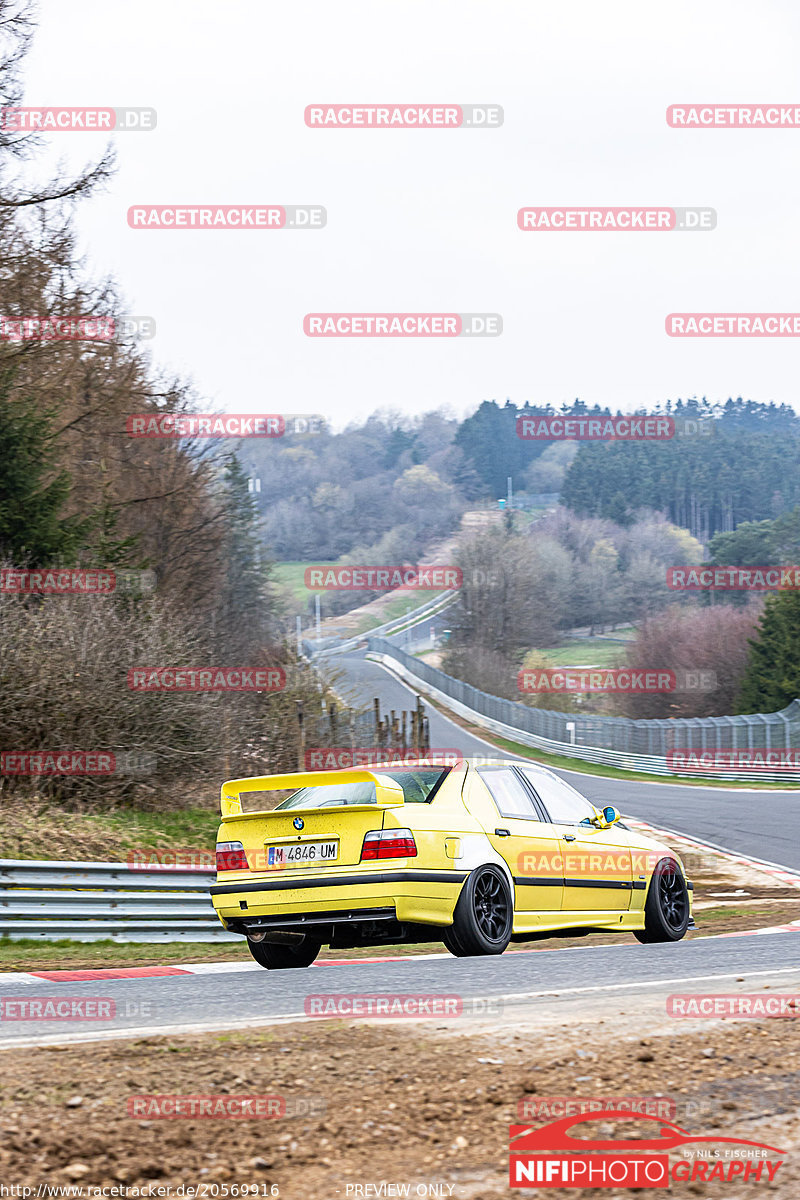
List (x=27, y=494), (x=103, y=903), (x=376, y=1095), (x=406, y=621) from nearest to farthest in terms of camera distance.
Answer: (x=376, y=1095)
(x=103, y=903)
(x=27, y=494)
(x=406, y=621)

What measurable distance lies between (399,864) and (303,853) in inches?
26.3

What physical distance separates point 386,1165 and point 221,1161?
0.50 metres

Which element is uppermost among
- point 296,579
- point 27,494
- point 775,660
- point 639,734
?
point 296,579

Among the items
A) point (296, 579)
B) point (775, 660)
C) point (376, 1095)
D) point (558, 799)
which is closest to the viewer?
point (376, 1095)

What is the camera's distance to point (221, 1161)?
4031mm

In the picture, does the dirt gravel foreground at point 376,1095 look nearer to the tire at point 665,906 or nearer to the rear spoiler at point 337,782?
the rear spoiler at point 337,782

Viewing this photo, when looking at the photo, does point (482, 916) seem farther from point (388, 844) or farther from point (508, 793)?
point (508, 793)

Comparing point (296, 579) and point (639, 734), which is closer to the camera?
point (639, 734)

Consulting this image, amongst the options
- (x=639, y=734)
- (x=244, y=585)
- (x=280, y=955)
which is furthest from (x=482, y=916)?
(x=244, y=585)

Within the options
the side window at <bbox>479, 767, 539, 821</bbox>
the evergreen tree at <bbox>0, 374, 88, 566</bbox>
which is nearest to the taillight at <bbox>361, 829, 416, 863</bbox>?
the side window at <bbox>479, 767, 539, 821</bbox>

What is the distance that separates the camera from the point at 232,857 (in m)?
8.89

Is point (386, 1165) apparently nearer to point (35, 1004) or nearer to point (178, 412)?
point (35, 1004)

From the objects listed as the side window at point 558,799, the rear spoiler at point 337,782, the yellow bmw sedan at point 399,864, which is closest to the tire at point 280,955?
the yellow bmw sedan at point 399,864

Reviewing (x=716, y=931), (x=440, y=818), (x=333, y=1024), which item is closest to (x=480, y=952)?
(x=440, y=818)
